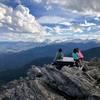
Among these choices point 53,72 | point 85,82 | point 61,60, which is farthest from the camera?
point 61,60

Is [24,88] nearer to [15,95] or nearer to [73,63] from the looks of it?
[15,95]

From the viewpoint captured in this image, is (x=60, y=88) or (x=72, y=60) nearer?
(x=60, y=88)

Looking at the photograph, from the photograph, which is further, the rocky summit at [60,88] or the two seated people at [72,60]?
the two seated people at [72,60]

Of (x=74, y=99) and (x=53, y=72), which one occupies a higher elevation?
(x=53, y=72)

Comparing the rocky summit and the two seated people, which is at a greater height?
the two seated people

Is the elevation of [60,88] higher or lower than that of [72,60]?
lower

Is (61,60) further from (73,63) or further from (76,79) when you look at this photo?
(76,79)

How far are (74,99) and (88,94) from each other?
246 cm

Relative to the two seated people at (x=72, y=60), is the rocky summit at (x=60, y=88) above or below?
below

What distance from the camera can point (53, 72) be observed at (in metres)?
50.5

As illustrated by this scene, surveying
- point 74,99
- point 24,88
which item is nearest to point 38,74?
point 24,88

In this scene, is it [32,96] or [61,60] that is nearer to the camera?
[32,96]

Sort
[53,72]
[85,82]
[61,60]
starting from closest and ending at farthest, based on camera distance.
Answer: [85,82]
[53,72]
[61,60]

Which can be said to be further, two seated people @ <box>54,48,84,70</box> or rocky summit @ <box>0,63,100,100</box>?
two seated people @ <box>54,48,84,70</box>
